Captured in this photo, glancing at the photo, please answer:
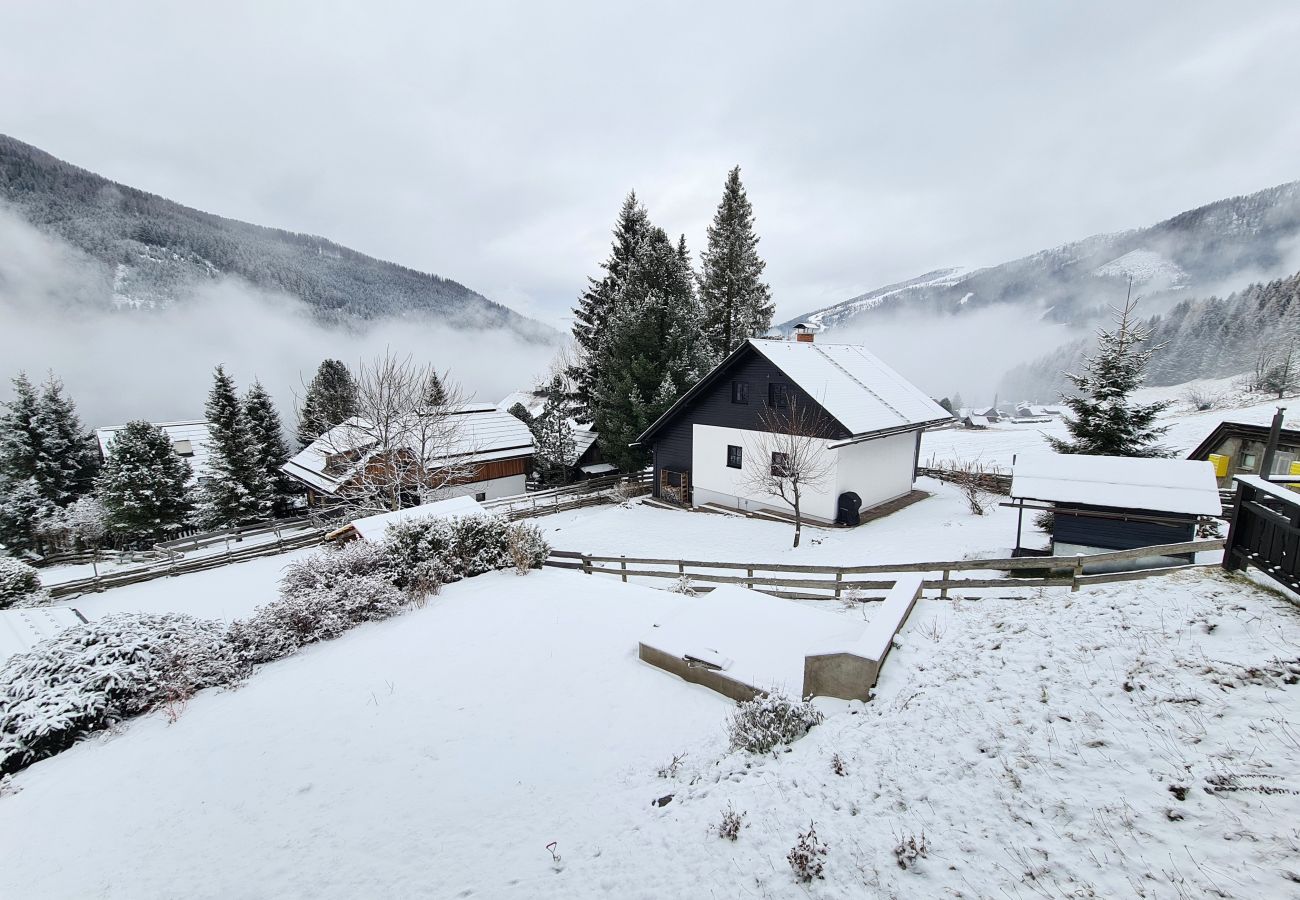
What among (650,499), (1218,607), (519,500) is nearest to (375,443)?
(519,500)

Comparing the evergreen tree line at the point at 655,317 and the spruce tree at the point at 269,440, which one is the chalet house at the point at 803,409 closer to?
the evergreen tree line at the point at 655,317

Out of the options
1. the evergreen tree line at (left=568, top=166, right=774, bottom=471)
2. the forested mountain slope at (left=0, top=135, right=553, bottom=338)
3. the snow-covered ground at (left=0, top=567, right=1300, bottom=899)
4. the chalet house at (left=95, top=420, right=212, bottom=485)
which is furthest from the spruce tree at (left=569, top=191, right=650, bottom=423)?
the forested mountain slope at (left=0, top=135, right=553, bottom=338)

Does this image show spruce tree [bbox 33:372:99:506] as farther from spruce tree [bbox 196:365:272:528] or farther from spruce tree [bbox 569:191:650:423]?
spruce tree [bbox 569:191:650:423]

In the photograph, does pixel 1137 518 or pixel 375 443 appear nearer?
pixel 1137 518

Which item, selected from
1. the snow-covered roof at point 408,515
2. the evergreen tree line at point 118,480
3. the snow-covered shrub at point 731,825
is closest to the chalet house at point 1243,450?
the snow-covered shrub at point 731,825

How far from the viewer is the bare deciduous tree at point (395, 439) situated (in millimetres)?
21594

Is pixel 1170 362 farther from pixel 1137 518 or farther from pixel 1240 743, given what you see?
pixel 1240 743

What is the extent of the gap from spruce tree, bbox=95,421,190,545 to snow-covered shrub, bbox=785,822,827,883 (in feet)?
112

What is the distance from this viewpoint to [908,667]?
6.26 m

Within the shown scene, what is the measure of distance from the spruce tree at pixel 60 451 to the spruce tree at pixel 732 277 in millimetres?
38413

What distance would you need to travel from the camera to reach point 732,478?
23.0 metres

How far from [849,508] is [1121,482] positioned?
26.3 feet

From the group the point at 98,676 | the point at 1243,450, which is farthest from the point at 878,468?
the point at 98,676

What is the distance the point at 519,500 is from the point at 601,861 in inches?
856
